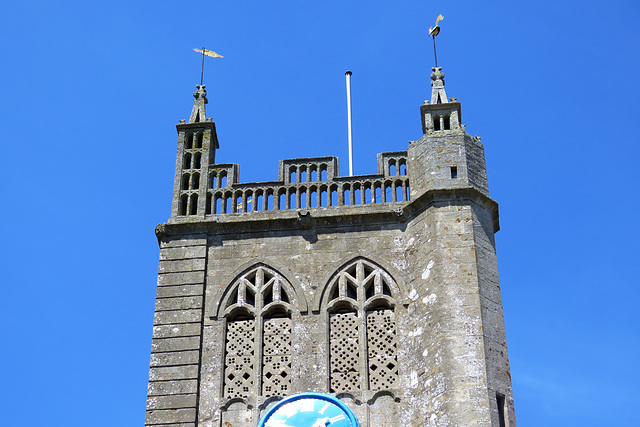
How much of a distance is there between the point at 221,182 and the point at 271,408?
5.96m

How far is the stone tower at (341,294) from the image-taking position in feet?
76.4

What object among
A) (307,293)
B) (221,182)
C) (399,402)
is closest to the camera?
(399,402)

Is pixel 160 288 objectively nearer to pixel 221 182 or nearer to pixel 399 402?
pixel 221 182


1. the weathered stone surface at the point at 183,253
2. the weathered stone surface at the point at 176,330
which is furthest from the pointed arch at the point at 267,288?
the weathered stone surface at the point at 183,253

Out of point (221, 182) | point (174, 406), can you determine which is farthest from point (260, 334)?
point (221, 182)

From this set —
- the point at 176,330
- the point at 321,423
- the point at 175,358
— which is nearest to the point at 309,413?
the point at 321,423

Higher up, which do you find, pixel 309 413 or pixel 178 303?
pixel 178 303

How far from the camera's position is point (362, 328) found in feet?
80.5

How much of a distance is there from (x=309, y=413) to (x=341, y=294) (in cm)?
281

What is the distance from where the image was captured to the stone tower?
23281 mm

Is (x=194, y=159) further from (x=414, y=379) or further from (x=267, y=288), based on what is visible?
(x=414, y=379)

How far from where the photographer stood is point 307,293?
25078mm

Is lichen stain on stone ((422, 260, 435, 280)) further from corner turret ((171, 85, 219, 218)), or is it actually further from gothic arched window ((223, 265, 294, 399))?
corner turret ((171, 85, 219, 218))

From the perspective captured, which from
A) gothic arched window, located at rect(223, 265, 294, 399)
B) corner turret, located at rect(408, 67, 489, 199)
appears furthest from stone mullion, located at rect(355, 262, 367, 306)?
corner turret, located at rect(408, 67, 489, 199)
